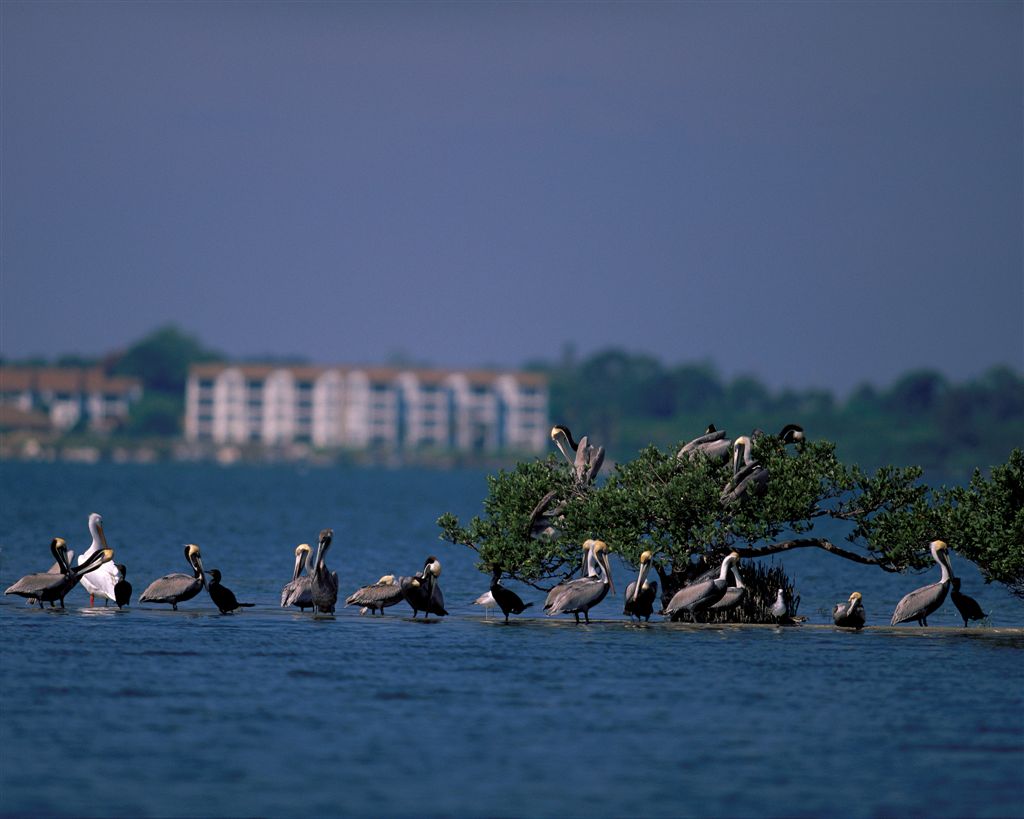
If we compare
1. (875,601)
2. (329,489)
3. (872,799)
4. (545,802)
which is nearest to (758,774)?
(872,799)

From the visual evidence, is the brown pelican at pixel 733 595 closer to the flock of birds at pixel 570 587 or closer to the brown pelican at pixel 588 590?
the flock of birds at pixel 570 587

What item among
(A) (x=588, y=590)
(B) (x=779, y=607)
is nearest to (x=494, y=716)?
(A) (x=588, y=590)

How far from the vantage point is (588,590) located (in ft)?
108

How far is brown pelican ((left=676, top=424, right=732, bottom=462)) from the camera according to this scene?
34.6m

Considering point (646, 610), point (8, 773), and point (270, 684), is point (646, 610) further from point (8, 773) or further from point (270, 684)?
point (8, 773)

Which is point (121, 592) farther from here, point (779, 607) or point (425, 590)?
point (779, 607)

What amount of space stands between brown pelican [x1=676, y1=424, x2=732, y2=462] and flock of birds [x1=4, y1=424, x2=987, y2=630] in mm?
19

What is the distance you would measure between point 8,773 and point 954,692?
13.5 metres

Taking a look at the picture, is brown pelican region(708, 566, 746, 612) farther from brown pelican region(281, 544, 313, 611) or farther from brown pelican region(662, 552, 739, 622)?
brown pelican region(281, 544, 313, 611)

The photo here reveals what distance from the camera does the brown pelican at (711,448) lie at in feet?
113

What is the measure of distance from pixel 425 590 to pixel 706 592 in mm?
5440

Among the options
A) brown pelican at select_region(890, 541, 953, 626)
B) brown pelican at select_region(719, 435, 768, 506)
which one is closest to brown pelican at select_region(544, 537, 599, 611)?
brown pelican at select_region(719, 435, 768, 506)

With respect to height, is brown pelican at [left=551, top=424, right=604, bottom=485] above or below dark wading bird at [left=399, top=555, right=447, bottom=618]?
above

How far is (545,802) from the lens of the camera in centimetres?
1919
